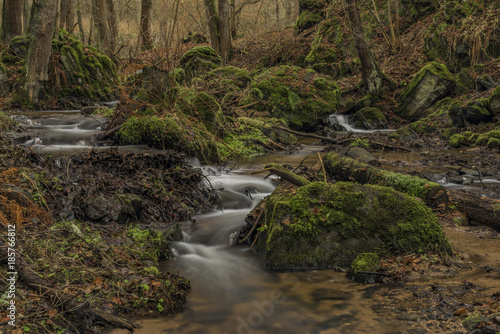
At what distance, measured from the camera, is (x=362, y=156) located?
8.68 metres

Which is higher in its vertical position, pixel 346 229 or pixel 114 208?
pixel 114 208

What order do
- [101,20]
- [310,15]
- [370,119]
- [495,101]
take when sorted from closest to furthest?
[495,101], [370,119], [101,20], [310,15]

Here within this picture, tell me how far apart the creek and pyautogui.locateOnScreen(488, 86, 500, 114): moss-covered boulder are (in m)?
9.26

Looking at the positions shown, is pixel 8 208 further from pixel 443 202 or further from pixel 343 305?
pixel 443 202

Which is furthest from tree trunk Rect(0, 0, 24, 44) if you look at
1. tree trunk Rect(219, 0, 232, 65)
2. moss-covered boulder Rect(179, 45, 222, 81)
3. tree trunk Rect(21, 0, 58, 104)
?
tree trunk Rect(219, 0, 232, 65)

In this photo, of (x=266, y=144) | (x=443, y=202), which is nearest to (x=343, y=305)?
(x=443, y=202)

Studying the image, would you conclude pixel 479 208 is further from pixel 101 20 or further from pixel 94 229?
pixel 101 20

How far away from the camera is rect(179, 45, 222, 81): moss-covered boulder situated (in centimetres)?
1612

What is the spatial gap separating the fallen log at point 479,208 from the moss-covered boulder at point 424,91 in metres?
10.5

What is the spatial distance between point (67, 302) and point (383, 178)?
557 cm

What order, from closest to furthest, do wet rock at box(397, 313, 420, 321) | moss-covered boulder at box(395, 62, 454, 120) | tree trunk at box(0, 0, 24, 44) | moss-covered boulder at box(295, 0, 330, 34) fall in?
wet rock at box(397, 313, 420, 321) → moss-covered boulder at box(395, 62, 454, 120) → tree trunk at box(0, 0, 24, 44) → moss-covered boulder at box(295, 0, 330, 34)

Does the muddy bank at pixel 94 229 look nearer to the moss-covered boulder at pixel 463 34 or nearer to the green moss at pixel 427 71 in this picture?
the green moss at pixel 427 71

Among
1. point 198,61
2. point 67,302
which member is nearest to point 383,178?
point 67,302

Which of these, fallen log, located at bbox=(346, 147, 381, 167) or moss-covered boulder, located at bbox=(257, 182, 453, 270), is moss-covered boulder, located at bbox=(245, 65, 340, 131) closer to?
fallen log, located at bbox=(346, 147, 381, 167)
